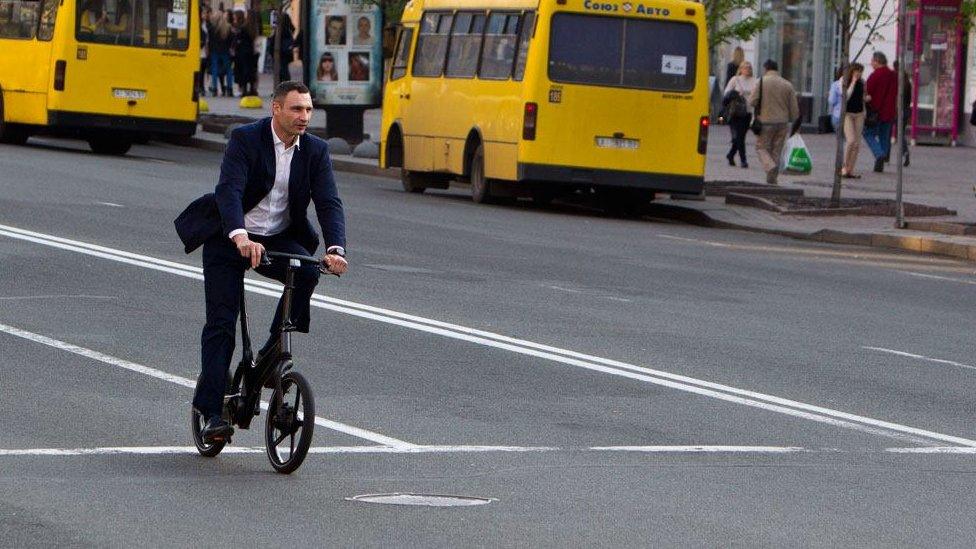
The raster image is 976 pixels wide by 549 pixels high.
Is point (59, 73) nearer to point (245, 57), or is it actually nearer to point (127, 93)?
point (127, 93)

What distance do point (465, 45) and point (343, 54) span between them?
8.38m

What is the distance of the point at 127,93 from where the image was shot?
100 feet

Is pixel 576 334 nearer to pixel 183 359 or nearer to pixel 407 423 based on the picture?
pixel 183 359

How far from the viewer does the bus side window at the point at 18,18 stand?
31.1 meters

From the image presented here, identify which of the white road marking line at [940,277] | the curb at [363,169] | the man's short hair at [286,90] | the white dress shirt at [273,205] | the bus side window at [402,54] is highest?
the bus side window at [402,54]

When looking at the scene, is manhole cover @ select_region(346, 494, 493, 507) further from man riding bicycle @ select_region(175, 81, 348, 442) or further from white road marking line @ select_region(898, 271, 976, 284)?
white road marking line @ select_region(898, 271, 976, 284)

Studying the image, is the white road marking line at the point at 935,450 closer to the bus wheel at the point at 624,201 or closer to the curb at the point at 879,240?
the curb at the point at 879,240

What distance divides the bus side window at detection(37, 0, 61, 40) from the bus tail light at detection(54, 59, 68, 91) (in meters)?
0.49

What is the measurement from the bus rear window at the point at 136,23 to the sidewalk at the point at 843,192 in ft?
10.2

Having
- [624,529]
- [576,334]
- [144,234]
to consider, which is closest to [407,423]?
[624,529]

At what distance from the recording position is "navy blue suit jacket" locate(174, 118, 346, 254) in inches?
318

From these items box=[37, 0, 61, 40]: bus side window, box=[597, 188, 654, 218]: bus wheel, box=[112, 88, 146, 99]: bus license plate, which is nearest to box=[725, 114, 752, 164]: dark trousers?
box=[597, 188, 654, 218]: bus wheel

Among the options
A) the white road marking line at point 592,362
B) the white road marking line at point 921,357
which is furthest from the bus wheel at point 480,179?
the white road marking line at point 921,357

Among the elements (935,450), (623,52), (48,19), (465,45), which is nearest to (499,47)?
(465,45)
